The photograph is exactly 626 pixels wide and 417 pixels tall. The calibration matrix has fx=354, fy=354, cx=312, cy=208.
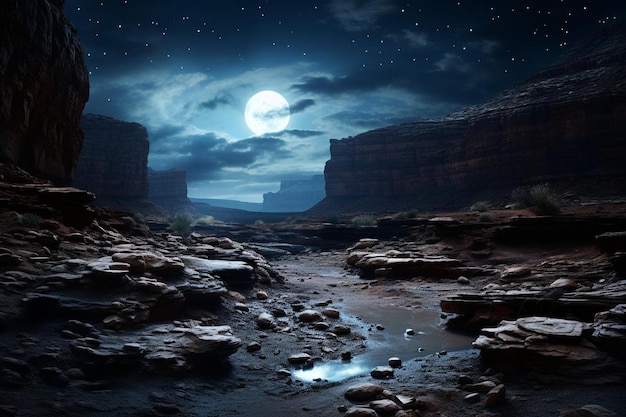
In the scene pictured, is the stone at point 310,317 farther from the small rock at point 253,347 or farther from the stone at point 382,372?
the stone at point 382,372

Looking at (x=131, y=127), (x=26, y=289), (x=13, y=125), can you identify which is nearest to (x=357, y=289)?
(x=26, y=289)

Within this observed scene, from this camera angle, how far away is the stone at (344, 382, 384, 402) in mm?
5211

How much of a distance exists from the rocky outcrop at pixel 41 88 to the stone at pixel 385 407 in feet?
60.9

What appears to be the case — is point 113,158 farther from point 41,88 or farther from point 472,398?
point 472,398

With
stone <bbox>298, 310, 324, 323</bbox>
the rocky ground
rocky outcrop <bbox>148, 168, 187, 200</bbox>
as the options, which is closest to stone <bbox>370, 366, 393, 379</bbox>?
the rocky ground

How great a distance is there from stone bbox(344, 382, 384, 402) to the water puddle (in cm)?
74

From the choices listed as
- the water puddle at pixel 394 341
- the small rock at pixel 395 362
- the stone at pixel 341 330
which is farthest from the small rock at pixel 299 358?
the stone at pixel 341 330

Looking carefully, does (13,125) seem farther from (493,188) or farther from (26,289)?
(493,188)

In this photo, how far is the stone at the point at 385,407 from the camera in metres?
4.71

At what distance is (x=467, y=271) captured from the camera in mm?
16047

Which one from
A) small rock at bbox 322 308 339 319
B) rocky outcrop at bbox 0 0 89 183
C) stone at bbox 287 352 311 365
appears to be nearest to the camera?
stone at bbox 287 352 311 365

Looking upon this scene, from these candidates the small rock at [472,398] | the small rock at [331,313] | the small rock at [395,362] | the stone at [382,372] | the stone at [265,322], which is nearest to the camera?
the small rock at [472,398]

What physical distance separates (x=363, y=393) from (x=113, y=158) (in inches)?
3566

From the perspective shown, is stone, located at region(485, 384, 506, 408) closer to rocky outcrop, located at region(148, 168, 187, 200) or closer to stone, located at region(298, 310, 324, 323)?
stone, located at region(298, 310, 324, 323)
